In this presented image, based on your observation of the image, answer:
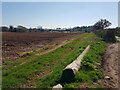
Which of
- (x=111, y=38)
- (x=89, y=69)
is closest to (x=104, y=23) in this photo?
(x=111, y=38)

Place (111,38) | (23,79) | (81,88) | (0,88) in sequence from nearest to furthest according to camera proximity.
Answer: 1. (81,88)
2. (0,88)
3. (23,79)
4. (111,38)

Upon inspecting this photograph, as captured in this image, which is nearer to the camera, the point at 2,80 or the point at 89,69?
the point at 2,80

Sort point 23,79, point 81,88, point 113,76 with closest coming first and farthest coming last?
point 81,88, point 23,79, point 113,76

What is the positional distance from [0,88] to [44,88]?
162 centimetres

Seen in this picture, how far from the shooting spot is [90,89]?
15.1 feet

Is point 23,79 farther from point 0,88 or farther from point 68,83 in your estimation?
point 68,83

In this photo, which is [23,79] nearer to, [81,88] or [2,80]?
[2,80]

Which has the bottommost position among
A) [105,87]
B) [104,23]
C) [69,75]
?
[105,87]

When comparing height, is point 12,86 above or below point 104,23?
below

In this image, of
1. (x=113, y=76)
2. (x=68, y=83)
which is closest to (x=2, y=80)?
(x=68, y=83)

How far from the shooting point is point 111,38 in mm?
22938

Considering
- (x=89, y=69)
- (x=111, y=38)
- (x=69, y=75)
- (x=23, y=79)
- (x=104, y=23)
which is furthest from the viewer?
(x=104, y=23)

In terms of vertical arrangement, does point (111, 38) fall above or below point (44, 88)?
above

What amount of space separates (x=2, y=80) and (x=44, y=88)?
2.01 m
